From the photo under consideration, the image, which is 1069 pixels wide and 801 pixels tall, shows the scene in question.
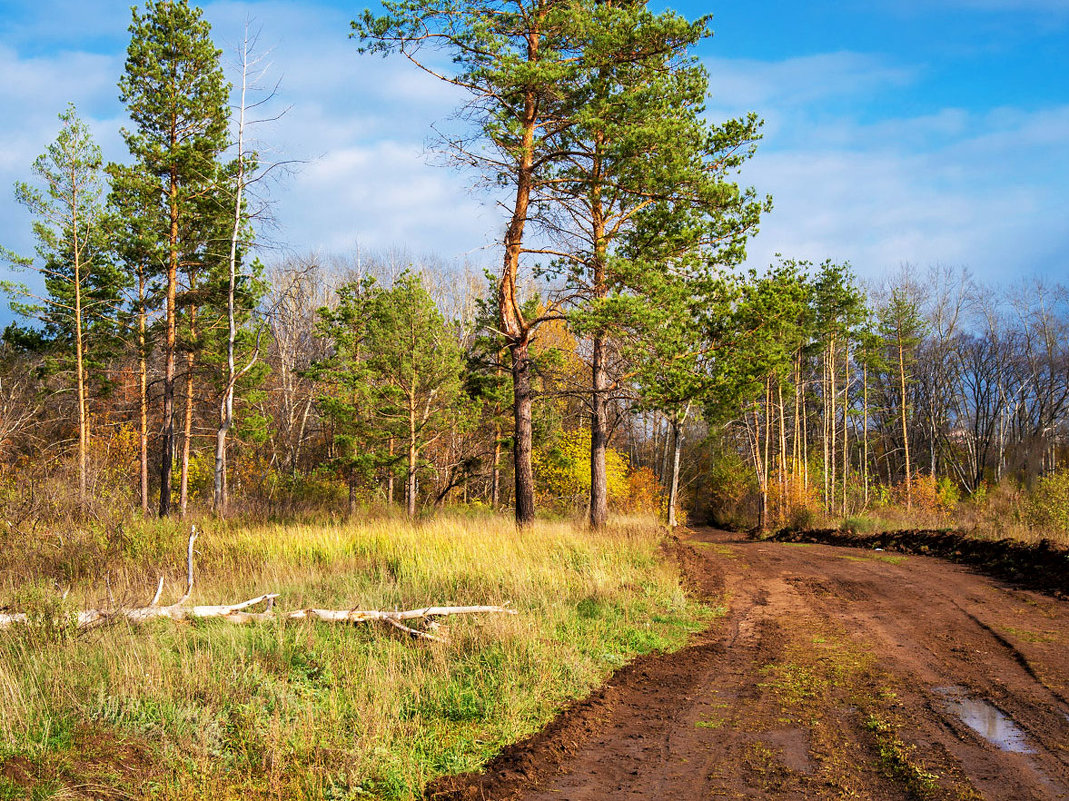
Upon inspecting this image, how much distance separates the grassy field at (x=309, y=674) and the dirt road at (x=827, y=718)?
430mm

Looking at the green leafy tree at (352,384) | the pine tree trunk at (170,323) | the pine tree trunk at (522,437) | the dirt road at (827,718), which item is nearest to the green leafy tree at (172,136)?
the pine tree trunk at (170,323)

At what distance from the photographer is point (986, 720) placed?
5.30m

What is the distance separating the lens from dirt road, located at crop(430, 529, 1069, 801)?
14.0ft

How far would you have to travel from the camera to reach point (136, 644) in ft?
20.5

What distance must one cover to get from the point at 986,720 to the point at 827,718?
3.96 feet

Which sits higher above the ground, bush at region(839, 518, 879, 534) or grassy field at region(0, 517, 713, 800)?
grassy field at region(0, 517, 713, 800)

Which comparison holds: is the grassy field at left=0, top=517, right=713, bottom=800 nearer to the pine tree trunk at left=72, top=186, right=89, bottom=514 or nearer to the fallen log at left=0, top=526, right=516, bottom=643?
the fallen log at left=0, top=526, right=516, bottom=643

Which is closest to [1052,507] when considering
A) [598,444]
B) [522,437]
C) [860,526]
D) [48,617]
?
[860,526]

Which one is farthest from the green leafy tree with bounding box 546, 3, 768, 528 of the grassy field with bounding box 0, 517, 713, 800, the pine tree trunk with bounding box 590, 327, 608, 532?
the grassy field with bounding box 0, 517, 713, 800

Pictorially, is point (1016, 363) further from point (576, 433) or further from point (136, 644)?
point (136, 644)

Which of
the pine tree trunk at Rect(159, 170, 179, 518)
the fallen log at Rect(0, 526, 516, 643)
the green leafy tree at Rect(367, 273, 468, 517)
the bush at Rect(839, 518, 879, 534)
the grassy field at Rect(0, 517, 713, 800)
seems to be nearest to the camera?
the grassy field at Rect(0, 517, 713, 800)

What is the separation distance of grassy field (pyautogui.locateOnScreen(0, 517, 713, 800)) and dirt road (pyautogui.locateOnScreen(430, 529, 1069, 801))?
1.41ft

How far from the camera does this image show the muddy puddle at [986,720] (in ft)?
15.8

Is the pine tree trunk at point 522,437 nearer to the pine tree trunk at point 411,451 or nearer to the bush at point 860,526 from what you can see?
the pine tree trunk at point 411,451
